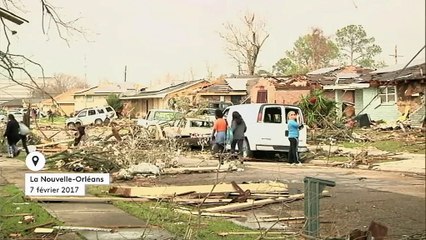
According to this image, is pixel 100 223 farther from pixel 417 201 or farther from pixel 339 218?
pixel 417 201

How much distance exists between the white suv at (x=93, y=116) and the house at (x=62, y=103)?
186 millimetres

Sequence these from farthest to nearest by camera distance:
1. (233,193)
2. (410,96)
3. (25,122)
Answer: (233,193) < (25,122) < (410,96)

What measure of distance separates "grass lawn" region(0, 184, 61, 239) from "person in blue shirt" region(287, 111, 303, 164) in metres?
2.59

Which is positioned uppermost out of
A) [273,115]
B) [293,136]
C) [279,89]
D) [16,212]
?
[279,89]

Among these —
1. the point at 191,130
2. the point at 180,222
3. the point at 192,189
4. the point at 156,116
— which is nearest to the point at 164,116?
the point at 156,116

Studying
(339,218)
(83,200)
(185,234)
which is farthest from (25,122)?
(339,218)

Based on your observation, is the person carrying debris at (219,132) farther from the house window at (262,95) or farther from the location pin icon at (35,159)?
the location pin icon at (35,159)

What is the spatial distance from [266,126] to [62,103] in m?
1.94

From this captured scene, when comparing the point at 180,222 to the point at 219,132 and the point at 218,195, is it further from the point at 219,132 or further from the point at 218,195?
the point at 219,132

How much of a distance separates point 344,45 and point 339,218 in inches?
58.3

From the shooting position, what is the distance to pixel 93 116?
6906 millimetres

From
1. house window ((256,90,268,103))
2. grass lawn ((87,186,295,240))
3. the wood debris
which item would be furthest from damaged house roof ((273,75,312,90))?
grass lawn ((87,186,295,240))

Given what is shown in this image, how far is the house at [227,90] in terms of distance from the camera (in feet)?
19.9

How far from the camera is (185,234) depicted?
21.4 ft
